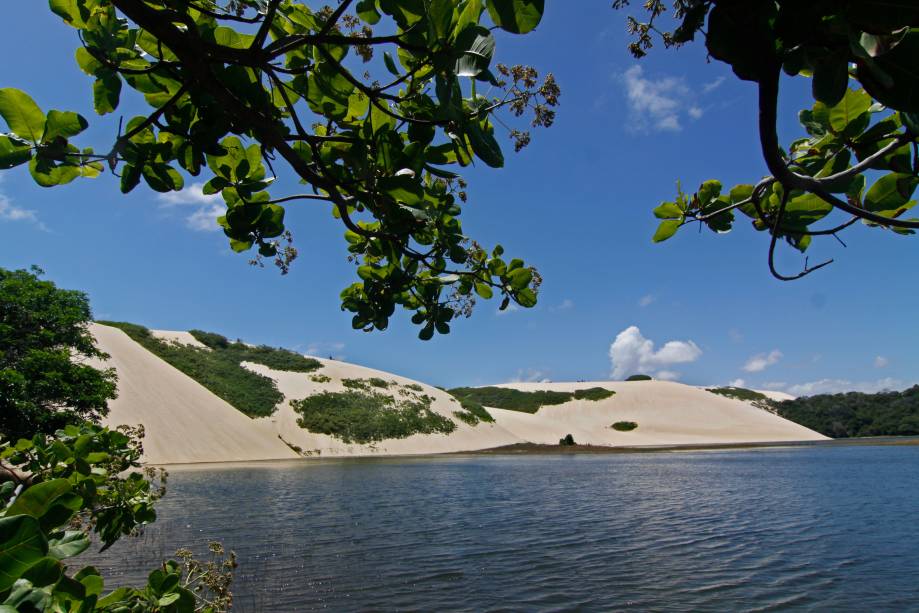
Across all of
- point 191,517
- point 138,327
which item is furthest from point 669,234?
point 138,327

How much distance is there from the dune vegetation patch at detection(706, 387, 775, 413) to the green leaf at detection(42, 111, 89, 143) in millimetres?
82455

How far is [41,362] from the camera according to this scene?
614 inches

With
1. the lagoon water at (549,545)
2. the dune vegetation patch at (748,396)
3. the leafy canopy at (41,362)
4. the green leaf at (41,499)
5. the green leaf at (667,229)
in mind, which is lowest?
the lagoon water at (549,545)

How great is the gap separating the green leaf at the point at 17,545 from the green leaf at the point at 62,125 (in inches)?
45.1

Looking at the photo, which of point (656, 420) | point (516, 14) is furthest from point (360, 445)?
point (516, 14)

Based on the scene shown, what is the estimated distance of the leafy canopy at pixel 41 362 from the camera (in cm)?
1487

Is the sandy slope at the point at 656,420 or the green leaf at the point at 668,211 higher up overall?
the sandy slope at the point at 656,420

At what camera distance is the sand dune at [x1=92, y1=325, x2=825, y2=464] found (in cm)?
2966

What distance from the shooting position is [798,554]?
8.52 metres

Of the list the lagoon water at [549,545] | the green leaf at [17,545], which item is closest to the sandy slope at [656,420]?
the lagoon water at [549,545]

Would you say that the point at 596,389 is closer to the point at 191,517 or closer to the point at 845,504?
the point at 845,504

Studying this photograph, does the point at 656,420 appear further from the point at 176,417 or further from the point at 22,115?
the point at 22,115

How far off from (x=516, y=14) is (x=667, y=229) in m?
0.86

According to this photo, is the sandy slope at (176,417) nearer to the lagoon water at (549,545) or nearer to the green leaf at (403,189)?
the lagoon water at (549,545)
